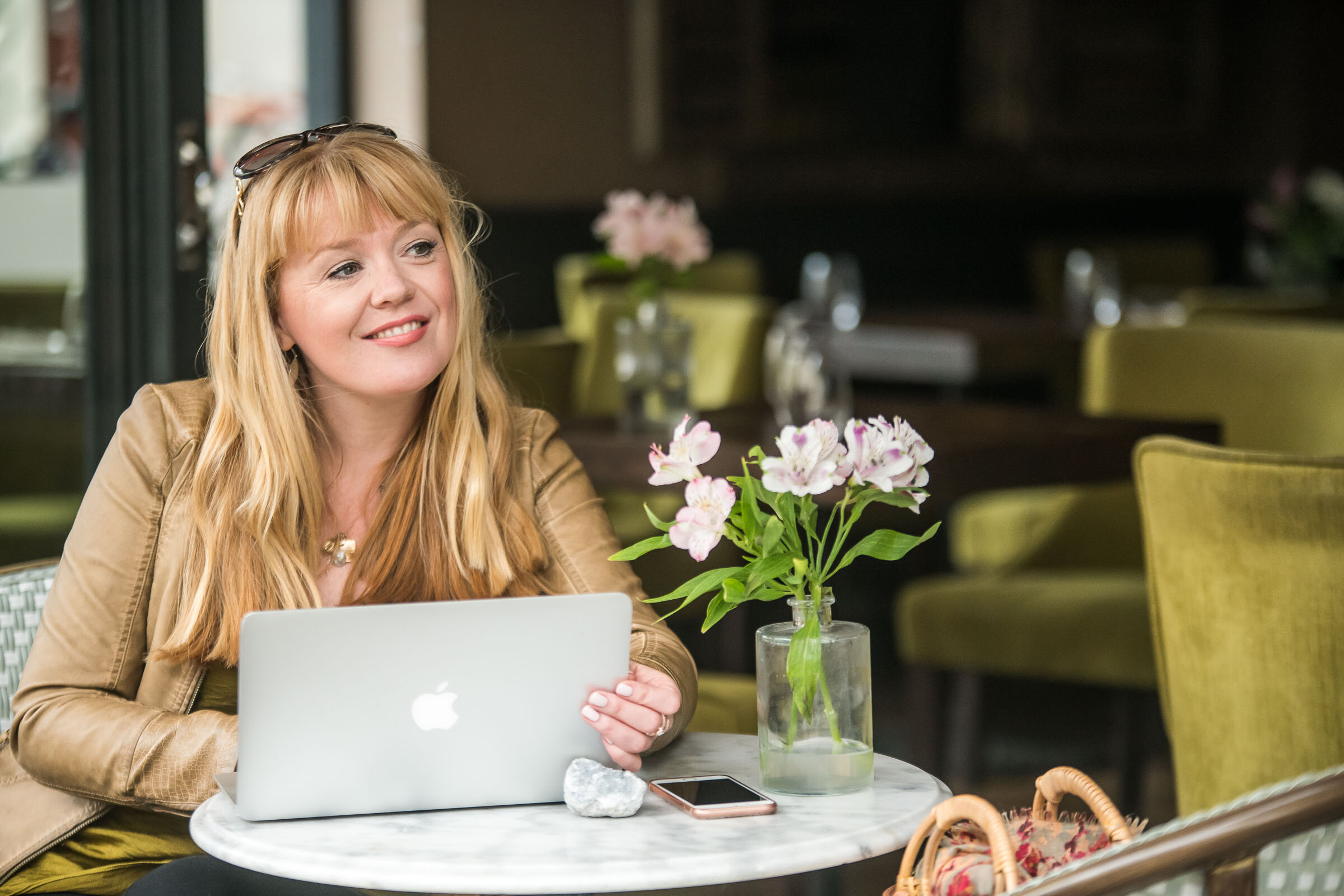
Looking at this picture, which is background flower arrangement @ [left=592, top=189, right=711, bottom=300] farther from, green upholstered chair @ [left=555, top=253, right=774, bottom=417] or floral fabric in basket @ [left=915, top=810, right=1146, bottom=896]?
floral fabric in basket @ [left=915, top=810, right=1146, bottom=896]

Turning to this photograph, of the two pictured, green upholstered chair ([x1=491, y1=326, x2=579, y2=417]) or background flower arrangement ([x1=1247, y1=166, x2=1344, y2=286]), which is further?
background flower arrangement ([x1=1247, y1=166, x2=1344, y2=286])

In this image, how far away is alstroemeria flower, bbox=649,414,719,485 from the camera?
1.31m

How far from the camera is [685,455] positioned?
4.32 feet

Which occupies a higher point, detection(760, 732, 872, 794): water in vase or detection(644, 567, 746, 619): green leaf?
detection(644, 567, 746, 619): green leaf

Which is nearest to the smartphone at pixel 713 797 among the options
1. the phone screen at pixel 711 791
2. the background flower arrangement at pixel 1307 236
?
the phone screen at pixel 711 791

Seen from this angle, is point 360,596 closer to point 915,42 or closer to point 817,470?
point 817,470

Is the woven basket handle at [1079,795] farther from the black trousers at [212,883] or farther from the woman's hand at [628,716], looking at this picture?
the black trousers at [212,883]

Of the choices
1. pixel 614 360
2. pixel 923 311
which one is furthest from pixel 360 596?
pixel 923 311

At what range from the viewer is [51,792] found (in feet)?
5.04

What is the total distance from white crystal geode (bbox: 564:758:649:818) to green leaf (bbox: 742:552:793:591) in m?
0.19

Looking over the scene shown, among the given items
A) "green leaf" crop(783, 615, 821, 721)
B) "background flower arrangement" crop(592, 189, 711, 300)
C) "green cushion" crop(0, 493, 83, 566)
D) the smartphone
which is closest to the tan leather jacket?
the smartphone

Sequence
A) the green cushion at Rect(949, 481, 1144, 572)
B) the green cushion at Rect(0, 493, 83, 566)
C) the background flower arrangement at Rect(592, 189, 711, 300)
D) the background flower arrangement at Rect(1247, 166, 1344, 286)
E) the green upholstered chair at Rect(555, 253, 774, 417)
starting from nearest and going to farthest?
1. the green cushion at Rect(0, 493, 83, 566)
2. the background flower arrangement at Rect(592, 189, 711, 300)
3. the green cushion at Rect(949, 481, 1144, 572)
4. the green upholstered chair at Rect(555, 253, 774, 417)
5. the background flower arrangement at Rect(1247, 166, 1344, 286)

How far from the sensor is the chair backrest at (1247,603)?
1715 millimetres

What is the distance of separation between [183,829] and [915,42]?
6012 millimetres
